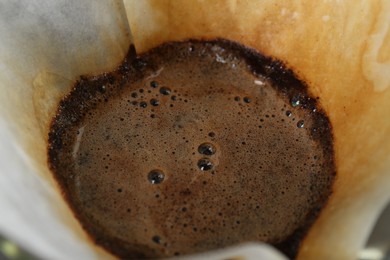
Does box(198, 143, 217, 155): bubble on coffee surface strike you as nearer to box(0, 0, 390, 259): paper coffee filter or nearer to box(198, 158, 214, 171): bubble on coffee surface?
box(198, 158, 214, 171): bubble on coffee surface

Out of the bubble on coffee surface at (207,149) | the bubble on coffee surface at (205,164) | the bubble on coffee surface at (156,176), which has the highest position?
the bubble on coffee surface at (207,149)

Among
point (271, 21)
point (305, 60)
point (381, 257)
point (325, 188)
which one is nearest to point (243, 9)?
point (271, 21)

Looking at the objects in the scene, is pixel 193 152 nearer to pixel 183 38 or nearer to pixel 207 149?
pixel 207 149

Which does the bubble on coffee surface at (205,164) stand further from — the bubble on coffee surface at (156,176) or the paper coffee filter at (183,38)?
the paper coffee filter at (183,38)

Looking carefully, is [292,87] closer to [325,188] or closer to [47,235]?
[325,188]

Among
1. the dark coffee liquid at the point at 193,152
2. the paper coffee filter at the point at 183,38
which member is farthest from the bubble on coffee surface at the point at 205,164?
the paper coffee filter at the point at 183,38

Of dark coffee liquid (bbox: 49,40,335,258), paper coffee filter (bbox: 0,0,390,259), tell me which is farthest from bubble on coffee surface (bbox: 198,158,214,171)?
paper coffee filter (bbox: 0,0,390,259)

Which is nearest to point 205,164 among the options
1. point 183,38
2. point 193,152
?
point 193,152
